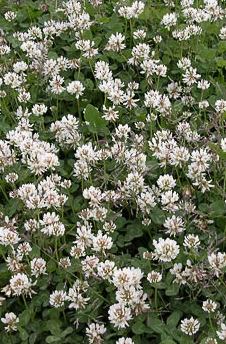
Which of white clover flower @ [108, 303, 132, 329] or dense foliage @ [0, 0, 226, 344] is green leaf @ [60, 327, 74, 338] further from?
white clover flower @ [108, 303, 132, 329]

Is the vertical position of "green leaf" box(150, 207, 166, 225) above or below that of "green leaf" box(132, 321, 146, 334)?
above

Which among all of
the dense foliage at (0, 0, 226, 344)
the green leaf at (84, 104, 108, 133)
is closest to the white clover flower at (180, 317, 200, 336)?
the dense foliage at (0, 0, 226, 344)

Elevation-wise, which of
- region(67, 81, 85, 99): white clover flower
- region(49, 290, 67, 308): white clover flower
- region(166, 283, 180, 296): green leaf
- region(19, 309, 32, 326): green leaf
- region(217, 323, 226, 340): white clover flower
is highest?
region(67, 81, 85, 99): white clover flower

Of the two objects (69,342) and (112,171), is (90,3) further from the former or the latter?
(69,342)

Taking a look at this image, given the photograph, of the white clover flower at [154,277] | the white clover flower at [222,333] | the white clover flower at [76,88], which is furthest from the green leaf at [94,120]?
Result: the white clover flower at [222,333]

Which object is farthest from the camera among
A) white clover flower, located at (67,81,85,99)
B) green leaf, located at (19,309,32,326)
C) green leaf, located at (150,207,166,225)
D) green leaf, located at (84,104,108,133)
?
white clover flower, located at (67,81,85,99)

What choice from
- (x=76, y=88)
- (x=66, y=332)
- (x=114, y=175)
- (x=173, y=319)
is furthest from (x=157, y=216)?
(x=76, y=88)

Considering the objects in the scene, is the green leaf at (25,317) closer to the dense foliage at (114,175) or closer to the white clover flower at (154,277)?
the dense foliage at (114,175)

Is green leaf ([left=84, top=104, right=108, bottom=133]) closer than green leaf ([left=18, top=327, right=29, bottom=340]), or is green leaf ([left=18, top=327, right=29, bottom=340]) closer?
green leaf ([left=18, top=327, right=29, bottom=340])

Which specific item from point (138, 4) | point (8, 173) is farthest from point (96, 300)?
point (138, 4)

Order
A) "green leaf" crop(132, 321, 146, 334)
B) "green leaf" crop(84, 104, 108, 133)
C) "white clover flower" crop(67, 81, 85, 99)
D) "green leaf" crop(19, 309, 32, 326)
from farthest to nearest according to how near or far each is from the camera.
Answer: "white clover flower" crop(67, 81, 85, 99), "green leaf" crop(84, 104, 108, 133), "green leaf" crop(19, 309, 32, 326), "green leaf" crop(132, 321, 146, 334)
